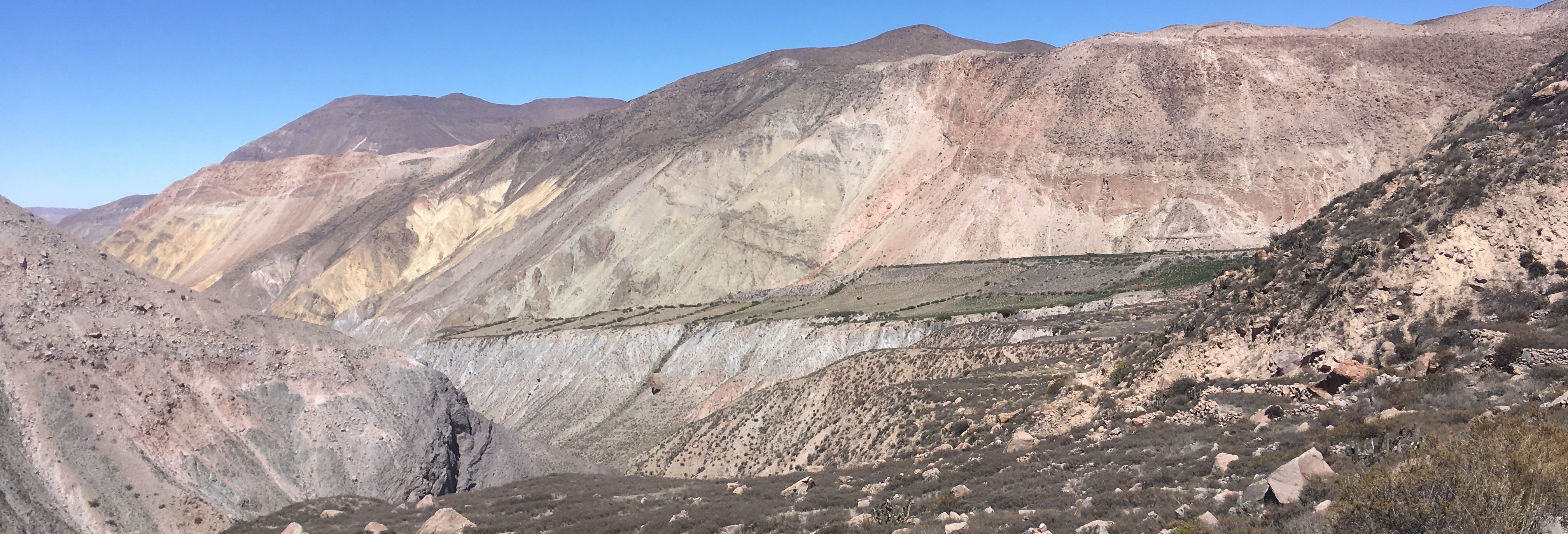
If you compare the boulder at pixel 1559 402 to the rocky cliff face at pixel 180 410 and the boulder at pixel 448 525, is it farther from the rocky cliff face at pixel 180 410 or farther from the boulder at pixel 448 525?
the rocky cliff face at pixel 180 410

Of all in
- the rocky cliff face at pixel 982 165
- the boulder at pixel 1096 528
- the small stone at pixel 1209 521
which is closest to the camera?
the small stone at pixel 1209 521

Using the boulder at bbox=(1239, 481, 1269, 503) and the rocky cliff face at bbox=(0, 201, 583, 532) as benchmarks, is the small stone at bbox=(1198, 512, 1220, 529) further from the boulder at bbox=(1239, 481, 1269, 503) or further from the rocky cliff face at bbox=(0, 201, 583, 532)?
the rocky cliff face at bbox=(0, 201, 583, 532)

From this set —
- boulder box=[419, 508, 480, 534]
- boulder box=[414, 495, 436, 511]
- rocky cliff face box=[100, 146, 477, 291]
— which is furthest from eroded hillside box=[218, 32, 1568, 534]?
rocky cliff face box=[100, 146, 477, 291]

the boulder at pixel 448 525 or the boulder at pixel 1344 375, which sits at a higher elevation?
the boulder at pixel 1344 375

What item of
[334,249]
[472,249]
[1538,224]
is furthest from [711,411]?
[334,249]

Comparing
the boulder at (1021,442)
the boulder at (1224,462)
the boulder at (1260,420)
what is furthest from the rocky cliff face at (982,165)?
the boulder at (1224,462)

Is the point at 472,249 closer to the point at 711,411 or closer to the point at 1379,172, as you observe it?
the point at 711,411
